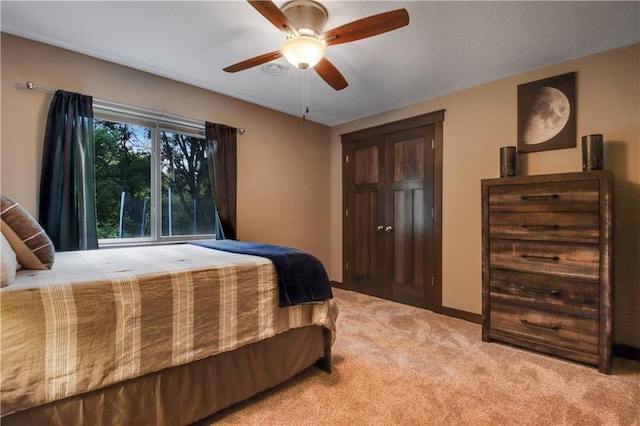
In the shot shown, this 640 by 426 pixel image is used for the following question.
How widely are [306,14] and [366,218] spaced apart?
A: 2.65 m

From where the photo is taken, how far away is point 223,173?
3188 mm

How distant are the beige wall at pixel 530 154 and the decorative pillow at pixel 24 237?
3.25 m

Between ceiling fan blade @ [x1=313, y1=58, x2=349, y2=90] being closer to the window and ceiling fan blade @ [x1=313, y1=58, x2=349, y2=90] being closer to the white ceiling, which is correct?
the white ceiling

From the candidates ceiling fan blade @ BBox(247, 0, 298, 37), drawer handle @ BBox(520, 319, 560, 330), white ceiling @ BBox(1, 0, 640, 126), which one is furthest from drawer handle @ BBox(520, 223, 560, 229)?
ceiling fan blade @ BBox(247, 0, 298, 37)

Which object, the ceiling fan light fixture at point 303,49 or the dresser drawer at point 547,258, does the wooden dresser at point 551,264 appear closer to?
the dresser drawer at point 547,258

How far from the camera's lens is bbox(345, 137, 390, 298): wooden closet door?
151 inches

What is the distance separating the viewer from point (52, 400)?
3.56 feet

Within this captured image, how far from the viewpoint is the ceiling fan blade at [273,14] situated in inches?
56.4

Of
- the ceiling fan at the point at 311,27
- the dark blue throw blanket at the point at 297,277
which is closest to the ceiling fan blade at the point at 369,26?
the ceiling fan at the point at 311,27

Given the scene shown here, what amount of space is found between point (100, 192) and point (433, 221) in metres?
3.38

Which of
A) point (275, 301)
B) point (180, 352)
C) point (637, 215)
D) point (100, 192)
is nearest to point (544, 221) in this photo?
point (637, 215)

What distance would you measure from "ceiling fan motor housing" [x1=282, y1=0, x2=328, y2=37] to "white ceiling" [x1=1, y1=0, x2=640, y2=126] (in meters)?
0.08

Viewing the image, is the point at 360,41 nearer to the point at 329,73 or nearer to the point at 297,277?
the point at 329,73

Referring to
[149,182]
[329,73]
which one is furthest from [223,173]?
[329,73]
